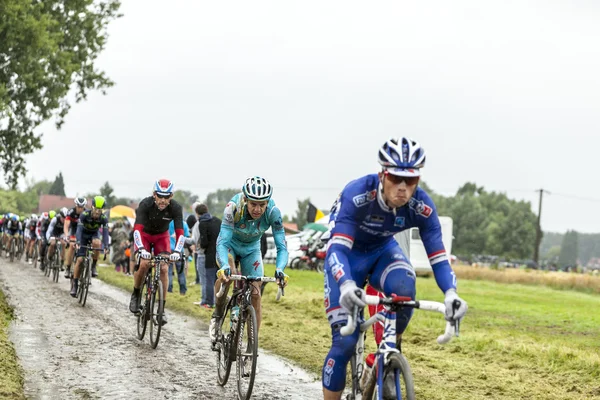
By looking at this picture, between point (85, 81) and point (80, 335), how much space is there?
28.4 m

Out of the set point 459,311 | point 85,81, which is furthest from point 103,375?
point 85,81

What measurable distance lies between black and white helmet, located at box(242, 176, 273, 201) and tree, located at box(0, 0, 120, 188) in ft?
72.3

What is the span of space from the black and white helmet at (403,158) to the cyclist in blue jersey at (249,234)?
131 inches

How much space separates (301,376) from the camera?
398 inches

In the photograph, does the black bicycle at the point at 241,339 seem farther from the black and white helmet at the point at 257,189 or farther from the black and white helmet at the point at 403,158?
the black and white helmet at the point at 403,158

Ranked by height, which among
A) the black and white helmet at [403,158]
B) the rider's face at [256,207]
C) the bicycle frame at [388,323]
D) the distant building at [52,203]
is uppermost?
the distant building at [52,203]

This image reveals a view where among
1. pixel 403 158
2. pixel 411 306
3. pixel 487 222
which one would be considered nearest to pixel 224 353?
pixel 411 306

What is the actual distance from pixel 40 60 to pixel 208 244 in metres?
17.7

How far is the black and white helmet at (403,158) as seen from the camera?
5.46m

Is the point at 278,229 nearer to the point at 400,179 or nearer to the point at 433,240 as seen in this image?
the point at 433,240

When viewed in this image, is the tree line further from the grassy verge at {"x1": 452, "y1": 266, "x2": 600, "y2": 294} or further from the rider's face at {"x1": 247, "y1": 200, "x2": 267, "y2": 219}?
the rider's face at {"x1": 247, "y1": 200, "x2": 267, "y2": 219}

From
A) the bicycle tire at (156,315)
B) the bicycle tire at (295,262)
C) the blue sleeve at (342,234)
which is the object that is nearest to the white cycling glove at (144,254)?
the bicycle tire at (156,315)

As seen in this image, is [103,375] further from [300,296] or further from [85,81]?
[85,81]

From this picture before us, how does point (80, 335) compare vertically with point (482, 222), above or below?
below
